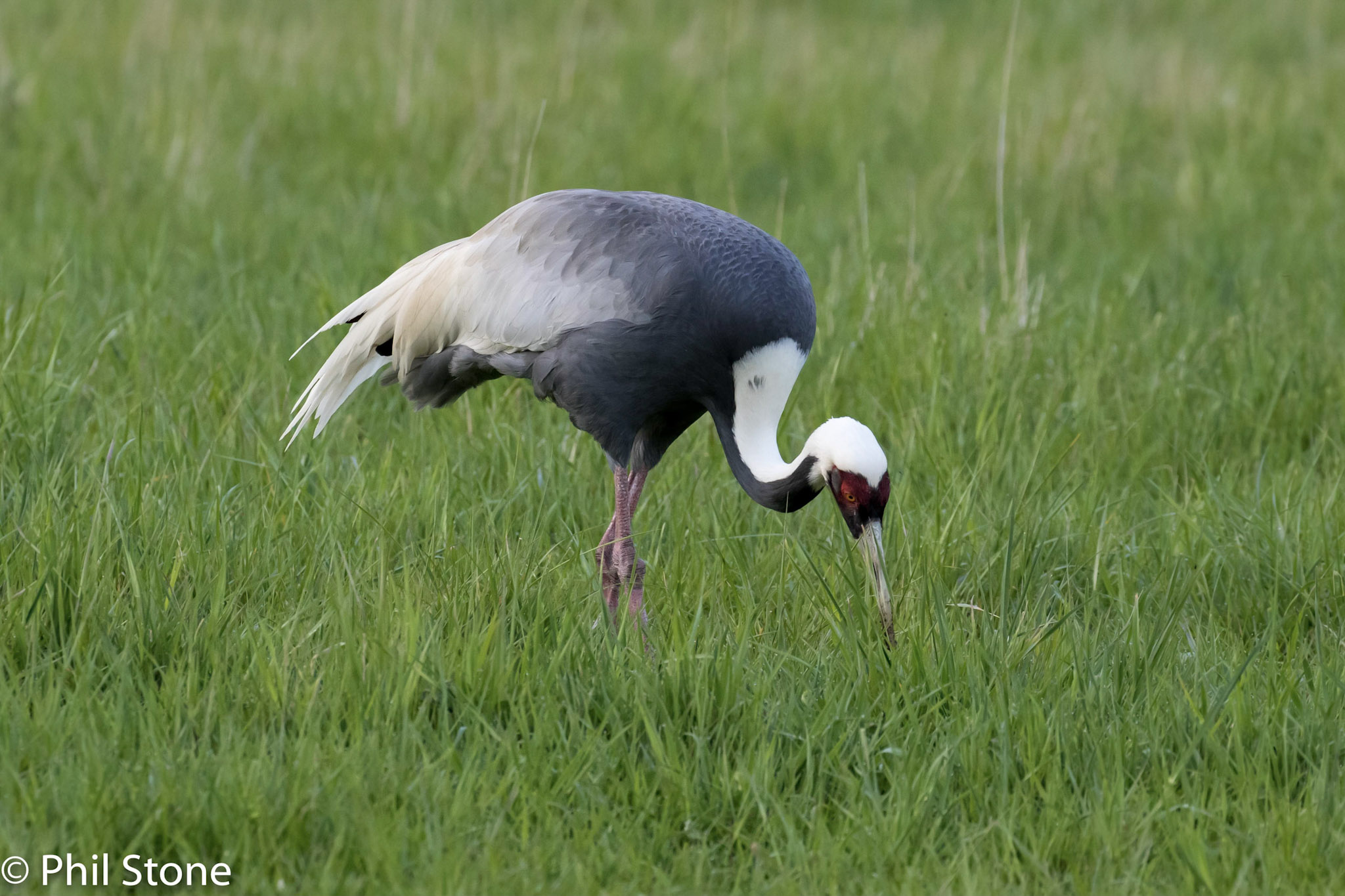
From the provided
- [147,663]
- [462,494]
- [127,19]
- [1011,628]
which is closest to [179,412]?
[462,494]

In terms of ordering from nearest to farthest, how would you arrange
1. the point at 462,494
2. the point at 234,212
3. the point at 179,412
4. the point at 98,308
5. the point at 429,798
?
the point at 429,798
the point at 462,494
the point at 179,412
the point at 98,308
the point at 234,212

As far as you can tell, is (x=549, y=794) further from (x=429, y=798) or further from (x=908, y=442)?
(x=908, y=442)

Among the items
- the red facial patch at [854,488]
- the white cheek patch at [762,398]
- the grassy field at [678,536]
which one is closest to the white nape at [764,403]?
the white cheek patch at [762,398]

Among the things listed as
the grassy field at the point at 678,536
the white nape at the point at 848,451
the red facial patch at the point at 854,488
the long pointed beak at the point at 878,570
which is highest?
the white nape at the point at 848,451

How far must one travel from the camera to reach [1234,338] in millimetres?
5750

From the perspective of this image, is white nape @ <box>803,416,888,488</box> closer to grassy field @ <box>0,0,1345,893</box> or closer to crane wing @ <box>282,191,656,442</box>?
grassy field @ <box>0,0,1345,893</box>

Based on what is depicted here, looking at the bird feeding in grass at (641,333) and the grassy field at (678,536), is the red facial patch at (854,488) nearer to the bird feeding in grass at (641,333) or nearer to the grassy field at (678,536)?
the bird feeding in grass at (641,333)

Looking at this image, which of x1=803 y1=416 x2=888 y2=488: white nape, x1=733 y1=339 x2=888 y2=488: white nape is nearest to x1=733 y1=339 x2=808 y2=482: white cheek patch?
x1=733 y1=339 x2=888 y2=488: white nape

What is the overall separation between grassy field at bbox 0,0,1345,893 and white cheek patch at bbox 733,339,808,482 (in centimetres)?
26

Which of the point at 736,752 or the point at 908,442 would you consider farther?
the point at 908,442

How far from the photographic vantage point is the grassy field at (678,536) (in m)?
2.93

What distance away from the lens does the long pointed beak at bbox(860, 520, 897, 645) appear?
3580 mm

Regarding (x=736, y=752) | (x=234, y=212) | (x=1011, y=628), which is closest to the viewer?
(x=736, y=752)

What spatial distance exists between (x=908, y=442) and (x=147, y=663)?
2541 mm
